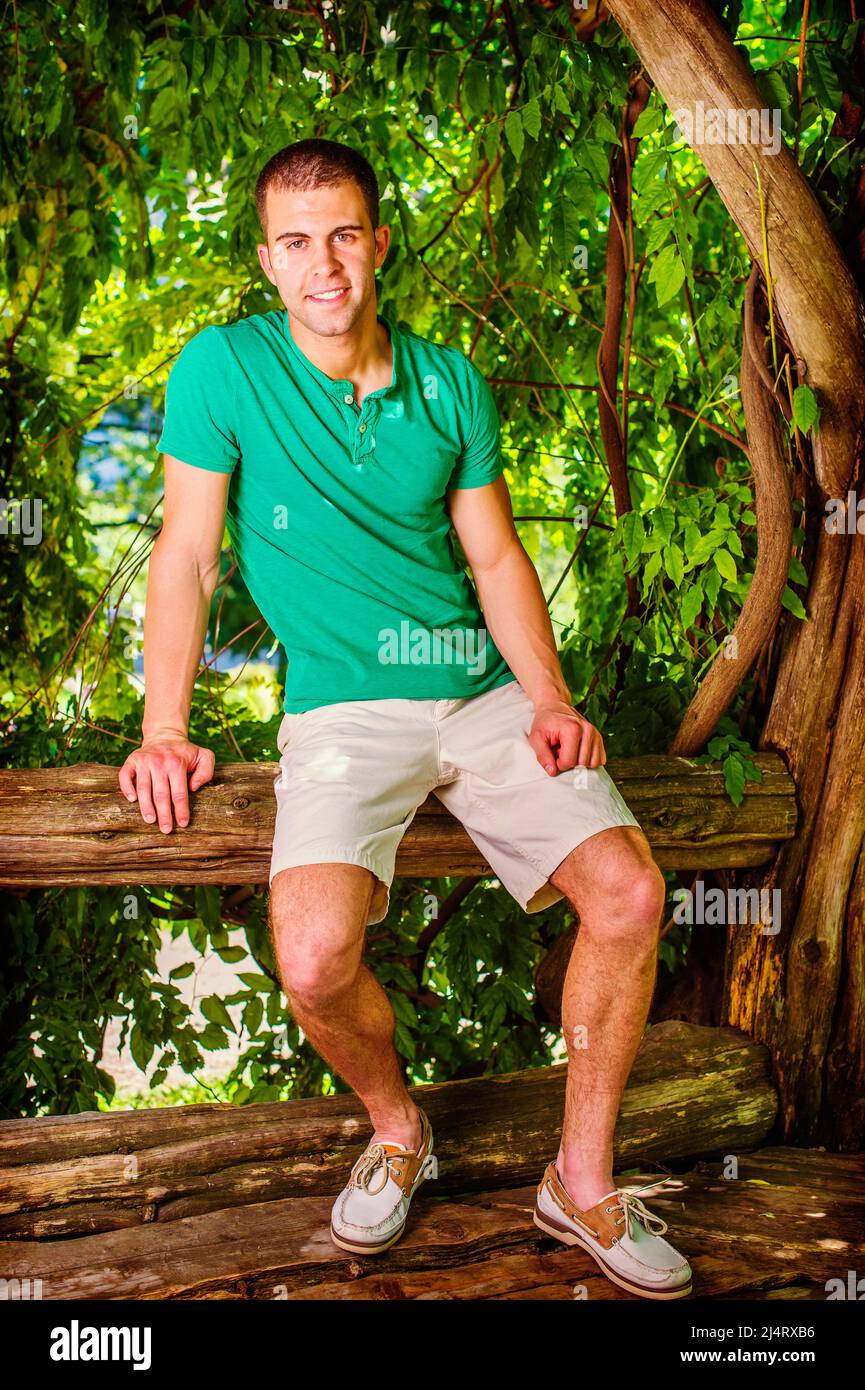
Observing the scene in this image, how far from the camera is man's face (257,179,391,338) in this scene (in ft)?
7.11

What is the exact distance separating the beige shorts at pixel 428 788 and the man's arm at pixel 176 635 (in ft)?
0.62

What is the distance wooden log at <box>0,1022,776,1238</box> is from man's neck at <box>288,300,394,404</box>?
1.42m

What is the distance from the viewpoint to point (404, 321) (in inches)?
154

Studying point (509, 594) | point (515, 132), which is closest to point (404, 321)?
point (515, 132)

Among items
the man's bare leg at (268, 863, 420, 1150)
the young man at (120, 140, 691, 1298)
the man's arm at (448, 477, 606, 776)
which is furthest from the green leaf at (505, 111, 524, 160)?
the man's bare leg at (268, 863, 420, 1150)

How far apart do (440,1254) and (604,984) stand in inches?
21.5

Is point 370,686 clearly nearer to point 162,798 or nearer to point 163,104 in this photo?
point 162,798

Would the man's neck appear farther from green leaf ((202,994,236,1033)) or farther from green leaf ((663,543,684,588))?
green leaf ((202,994,236,1033))

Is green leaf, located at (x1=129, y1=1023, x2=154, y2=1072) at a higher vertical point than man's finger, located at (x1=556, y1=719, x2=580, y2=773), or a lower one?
lower

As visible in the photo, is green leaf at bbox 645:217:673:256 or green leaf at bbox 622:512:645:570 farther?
green leaf at bbox 622:512:645:570

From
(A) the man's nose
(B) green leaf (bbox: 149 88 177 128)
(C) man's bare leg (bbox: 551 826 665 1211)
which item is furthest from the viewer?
(B) green leaf (bbox: 149 88 177 128)

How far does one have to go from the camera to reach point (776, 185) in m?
2.44

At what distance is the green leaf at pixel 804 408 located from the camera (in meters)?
2.43

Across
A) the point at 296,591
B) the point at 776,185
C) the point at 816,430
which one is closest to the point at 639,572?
the point at 816,430
